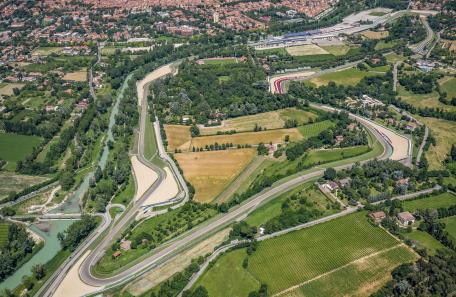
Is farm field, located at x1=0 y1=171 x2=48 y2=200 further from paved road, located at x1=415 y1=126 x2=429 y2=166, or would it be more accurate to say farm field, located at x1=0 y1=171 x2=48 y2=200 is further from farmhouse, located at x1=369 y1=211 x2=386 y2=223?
paved road, located at x1=415 y1=126 x2=429 y2=166

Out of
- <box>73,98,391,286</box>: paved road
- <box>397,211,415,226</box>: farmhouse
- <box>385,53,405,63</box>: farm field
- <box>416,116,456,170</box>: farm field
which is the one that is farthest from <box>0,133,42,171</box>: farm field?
<box>385,53,405,63</box>: farm field

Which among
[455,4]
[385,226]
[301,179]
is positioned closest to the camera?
[385,226]

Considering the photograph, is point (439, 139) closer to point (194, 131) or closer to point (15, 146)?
point (194, 131)

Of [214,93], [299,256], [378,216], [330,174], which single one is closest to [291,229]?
[299,256]

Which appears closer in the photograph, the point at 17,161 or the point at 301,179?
the point at 301,179

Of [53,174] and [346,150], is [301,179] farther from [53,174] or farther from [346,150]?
[53,174]

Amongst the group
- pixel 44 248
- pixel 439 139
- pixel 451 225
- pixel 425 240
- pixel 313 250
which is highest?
pixel 44 248

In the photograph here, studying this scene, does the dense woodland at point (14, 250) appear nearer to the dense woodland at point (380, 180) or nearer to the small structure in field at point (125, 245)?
the small structure in field at point (125, 245)

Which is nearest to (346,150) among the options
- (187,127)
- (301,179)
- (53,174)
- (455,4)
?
(301,179)
